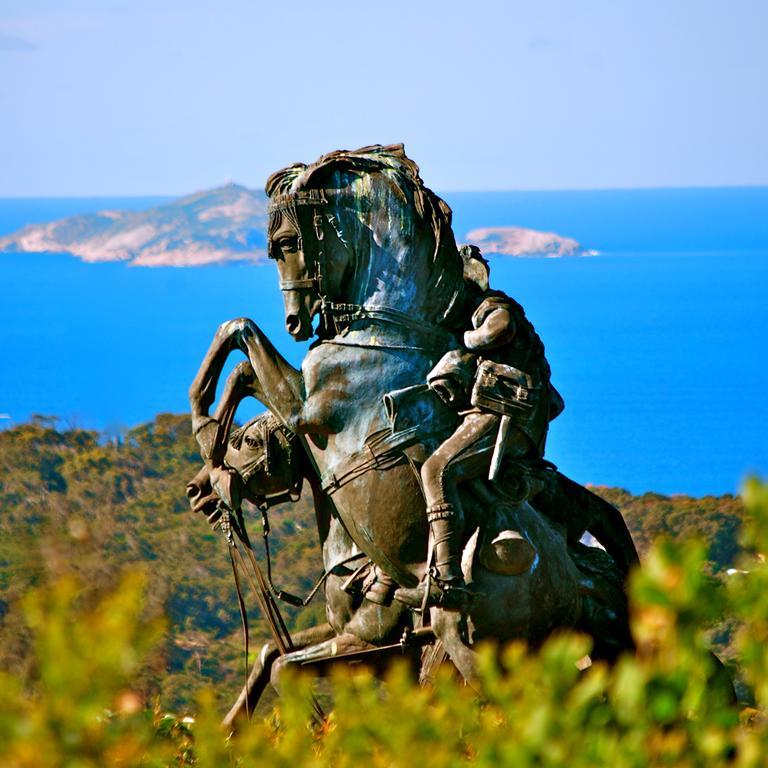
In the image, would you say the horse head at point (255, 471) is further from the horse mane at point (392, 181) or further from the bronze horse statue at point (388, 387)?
the horse mane at point (392, 181)

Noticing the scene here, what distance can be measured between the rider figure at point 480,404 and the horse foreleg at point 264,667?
965 millimetres

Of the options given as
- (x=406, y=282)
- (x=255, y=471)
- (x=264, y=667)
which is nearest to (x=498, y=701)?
(x=406, y=282)

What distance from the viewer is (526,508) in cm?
706

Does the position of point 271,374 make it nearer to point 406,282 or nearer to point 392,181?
point 406,282

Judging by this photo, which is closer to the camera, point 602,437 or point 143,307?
point 602,437

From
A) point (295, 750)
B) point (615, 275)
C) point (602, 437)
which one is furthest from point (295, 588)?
point (615, 275)

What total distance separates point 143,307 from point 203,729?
72827mm

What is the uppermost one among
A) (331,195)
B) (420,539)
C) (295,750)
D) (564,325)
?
(564,325)

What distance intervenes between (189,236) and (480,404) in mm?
97407

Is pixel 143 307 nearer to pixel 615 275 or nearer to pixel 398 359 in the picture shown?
pixel 615 275

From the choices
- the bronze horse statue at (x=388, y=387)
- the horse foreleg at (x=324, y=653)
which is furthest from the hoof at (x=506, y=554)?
the horse foreleg at (x=324, y=653)

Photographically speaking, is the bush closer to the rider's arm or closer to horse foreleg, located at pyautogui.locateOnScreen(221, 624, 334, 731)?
the rider's arm

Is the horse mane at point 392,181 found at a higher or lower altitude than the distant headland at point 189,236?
lower

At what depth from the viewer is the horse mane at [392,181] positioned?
695cm
